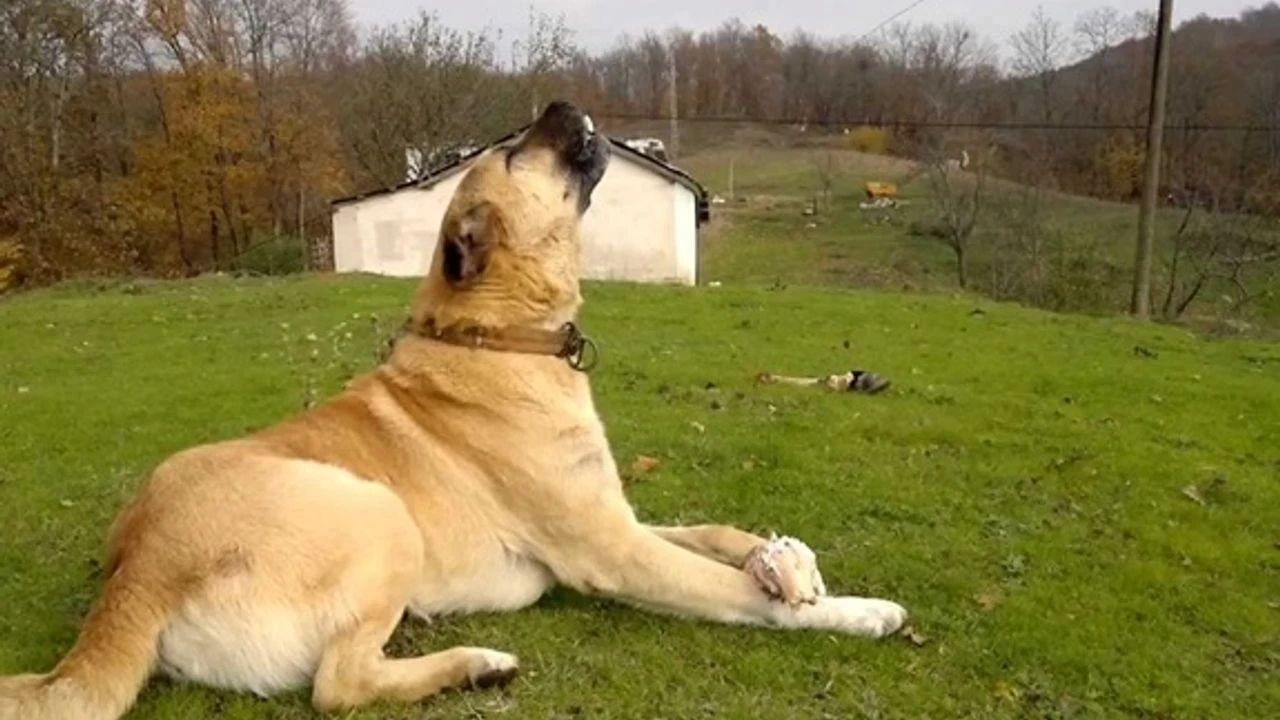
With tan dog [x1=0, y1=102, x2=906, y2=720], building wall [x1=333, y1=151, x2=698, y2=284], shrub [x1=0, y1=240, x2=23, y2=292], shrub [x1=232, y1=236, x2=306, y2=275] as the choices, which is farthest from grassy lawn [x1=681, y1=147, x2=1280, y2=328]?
tan dog [x1=0, y1=102, x2=906, y2=720]

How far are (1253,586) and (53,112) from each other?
40.0m

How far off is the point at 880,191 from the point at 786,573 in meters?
63.3

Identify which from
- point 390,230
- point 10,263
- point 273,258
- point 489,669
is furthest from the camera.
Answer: point 273,258

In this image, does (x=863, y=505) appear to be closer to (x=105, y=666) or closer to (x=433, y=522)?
(x=433, y=522)

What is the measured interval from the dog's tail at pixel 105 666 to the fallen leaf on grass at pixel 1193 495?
21.0ft

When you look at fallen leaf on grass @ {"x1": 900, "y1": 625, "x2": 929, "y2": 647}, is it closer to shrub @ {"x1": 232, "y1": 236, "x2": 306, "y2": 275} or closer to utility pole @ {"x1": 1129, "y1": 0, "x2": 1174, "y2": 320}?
utility pole @ {"x1": 1129, "y1": 0, "x2": 1174, "y2": 320}

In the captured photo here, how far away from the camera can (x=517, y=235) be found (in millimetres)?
4605

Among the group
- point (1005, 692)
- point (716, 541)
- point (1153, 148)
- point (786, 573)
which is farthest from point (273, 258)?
point (1005, 692)

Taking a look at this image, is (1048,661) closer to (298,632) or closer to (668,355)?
(298,632)

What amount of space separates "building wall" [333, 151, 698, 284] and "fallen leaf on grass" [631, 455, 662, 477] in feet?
83.2

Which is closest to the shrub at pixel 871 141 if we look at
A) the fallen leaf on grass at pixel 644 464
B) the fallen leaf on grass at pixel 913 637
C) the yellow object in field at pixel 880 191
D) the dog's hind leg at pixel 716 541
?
the yellow object in field at pixel 880 191

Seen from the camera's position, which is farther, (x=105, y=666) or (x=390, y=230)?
(x=390, y=230)

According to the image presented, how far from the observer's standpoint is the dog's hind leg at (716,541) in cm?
471

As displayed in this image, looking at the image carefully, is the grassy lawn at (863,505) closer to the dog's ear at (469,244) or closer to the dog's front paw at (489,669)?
the dog's front paw at (489,669)
